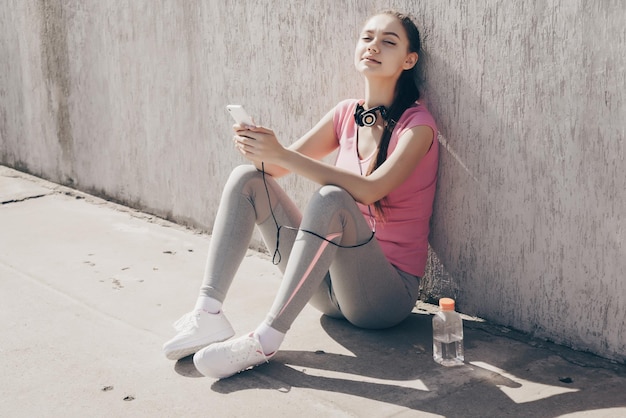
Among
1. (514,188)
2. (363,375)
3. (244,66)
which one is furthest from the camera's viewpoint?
(244,66)

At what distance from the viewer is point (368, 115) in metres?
3.78

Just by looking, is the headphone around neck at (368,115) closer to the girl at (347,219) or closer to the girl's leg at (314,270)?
the girl at (347,219)

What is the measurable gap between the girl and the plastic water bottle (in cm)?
19

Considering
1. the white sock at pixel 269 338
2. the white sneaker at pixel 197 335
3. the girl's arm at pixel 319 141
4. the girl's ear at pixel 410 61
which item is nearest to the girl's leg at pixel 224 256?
the white sneaker at pixel 197 335

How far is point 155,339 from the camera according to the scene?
12.4ft

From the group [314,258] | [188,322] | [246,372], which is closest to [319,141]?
[314,258]

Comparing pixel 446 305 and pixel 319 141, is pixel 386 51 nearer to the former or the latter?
pixel 319 141

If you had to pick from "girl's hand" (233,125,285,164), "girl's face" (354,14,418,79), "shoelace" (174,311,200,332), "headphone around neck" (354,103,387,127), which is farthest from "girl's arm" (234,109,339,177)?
"shoelace" (174,311,200,332)

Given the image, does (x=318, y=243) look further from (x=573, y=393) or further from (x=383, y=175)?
(x=573, y=393)

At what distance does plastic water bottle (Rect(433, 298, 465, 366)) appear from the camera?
3.44m

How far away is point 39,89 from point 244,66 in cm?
242

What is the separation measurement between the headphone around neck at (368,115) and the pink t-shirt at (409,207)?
4.1 inches

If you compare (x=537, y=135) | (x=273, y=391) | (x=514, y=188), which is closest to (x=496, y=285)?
(x=514, y=188)

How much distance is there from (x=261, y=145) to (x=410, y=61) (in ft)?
2.51
